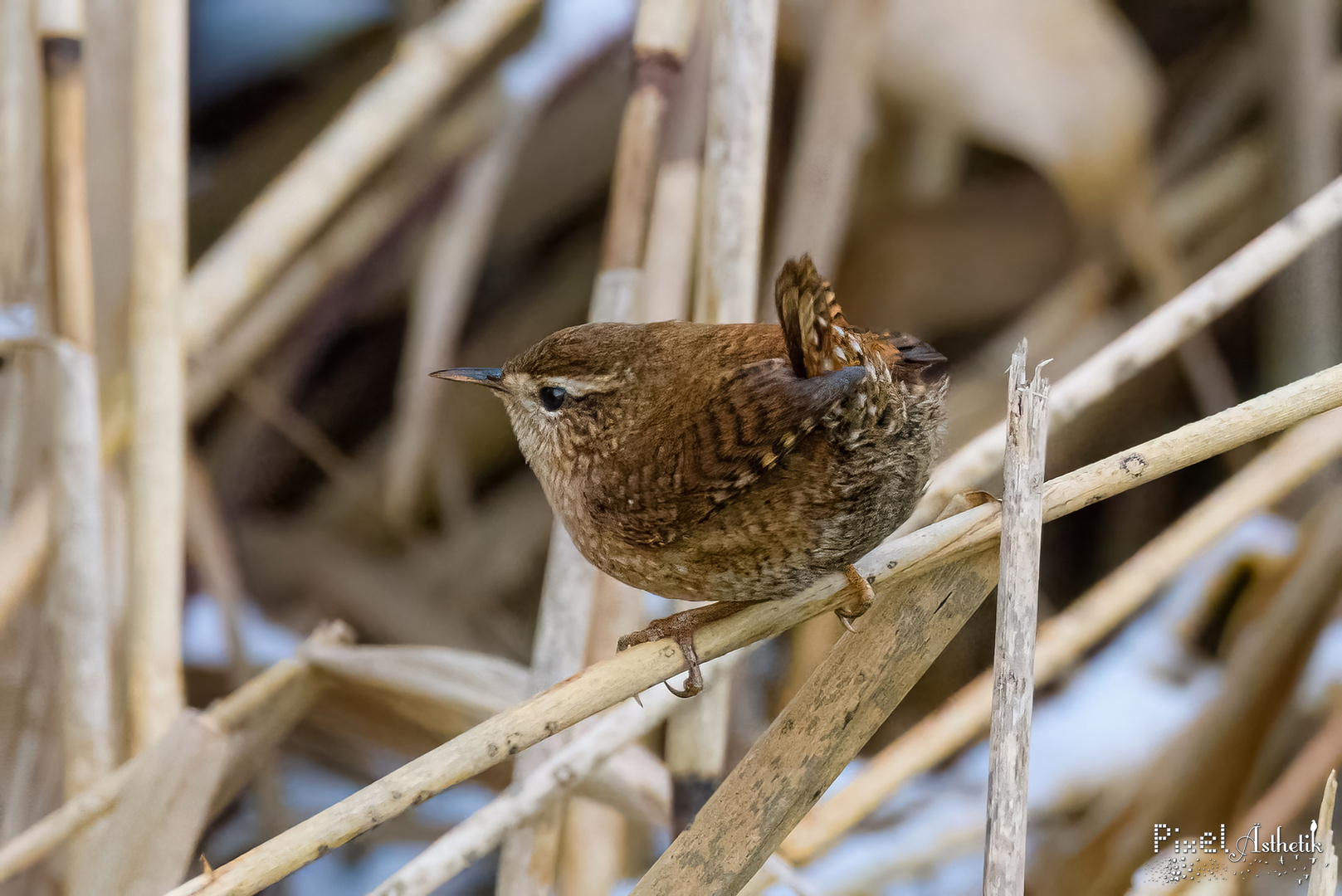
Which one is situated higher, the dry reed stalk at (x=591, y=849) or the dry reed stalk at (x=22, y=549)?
the dry reed stalk at (x=22, y=549)

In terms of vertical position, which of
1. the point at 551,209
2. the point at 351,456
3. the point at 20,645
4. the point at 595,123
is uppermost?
the point at 595,123

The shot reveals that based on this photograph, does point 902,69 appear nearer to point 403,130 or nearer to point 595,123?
point 595,123

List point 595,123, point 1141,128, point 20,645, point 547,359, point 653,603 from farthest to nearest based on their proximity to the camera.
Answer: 1. point 595,123
2. point 1141,128
3. point 653,603
4. point 20,645
5. point 547,359

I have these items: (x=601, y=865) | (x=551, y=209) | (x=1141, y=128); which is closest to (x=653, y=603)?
(x=601, y=865)

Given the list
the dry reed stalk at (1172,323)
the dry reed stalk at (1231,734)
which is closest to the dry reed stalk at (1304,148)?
the dry reed stalk at (1231,734)

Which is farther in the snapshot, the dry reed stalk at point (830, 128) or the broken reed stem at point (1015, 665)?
the dry reed stalk at point (830, 128)

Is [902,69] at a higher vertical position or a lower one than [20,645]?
higher

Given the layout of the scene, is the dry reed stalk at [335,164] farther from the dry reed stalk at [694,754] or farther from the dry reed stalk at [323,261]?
the dry reed stalk at [694,754]
